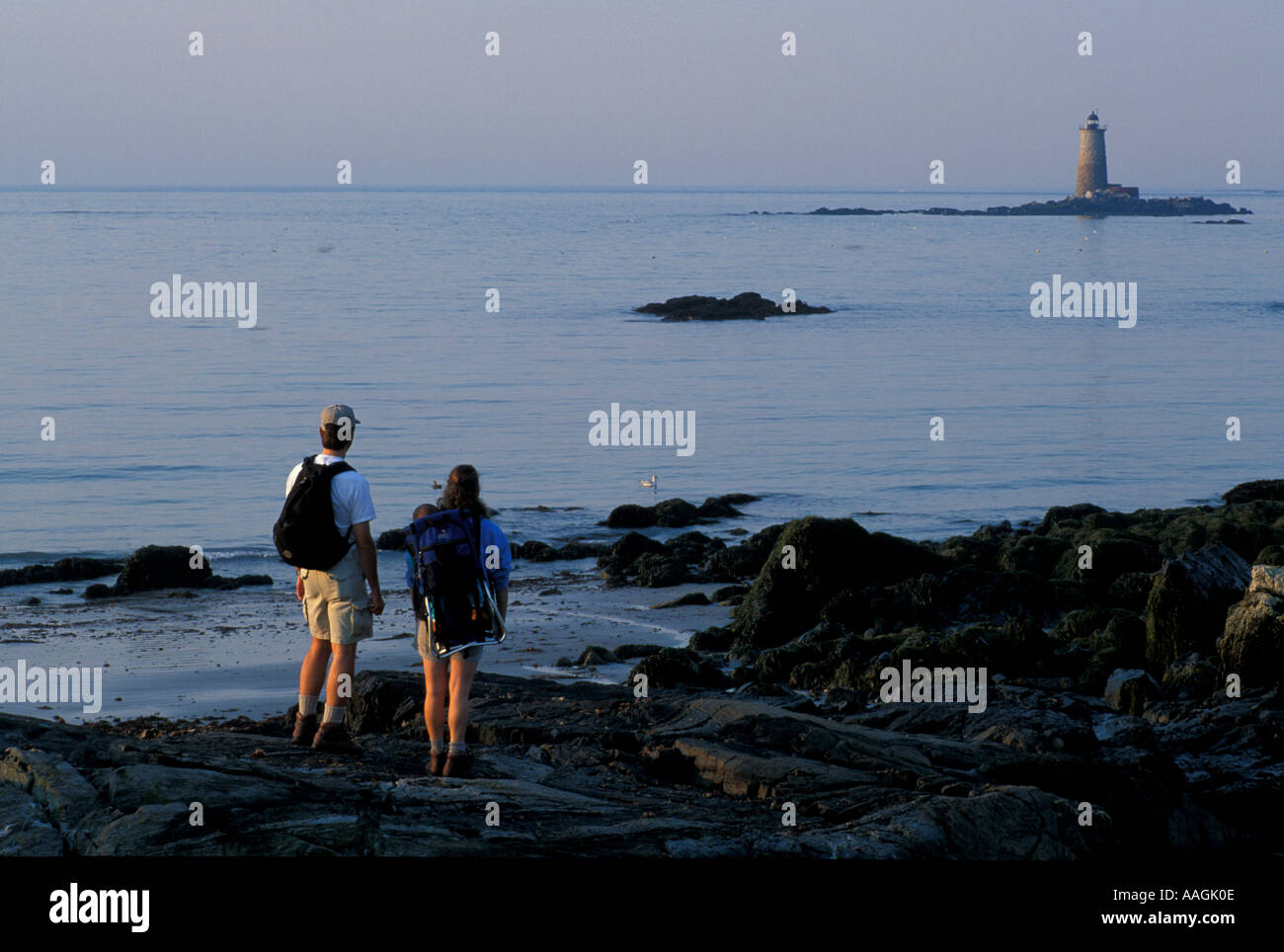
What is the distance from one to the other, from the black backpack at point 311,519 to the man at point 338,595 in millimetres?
33

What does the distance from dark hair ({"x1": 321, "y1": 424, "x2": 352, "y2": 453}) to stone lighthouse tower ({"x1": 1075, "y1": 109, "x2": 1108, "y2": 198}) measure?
592ft

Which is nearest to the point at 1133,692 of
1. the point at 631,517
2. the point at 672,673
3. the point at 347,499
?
the point at 672,673

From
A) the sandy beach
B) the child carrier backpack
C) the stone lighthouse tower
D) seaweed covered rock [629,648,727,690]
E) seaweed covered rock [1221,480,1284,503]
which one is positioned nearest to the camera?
the child carrier backpack

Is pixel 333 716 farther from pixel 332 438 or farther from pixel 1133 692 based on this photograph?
pixel 1133 692

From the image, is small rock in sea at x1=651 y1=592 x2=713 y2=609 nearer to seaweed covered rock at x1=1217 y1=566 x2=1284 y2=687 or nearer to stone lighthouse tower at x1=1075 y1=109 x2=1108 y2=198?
seaweed covered rock at x1=1217 y1=566 x2=1284 y2=687

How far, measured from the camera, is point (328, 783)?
7398 millimetres

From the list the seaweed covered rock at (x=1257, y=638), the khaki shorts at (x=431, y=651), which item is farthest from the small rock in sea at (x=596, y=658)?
the khaki shorts at (x=431, y=651)

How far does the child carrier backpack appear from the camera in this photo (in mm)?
7945

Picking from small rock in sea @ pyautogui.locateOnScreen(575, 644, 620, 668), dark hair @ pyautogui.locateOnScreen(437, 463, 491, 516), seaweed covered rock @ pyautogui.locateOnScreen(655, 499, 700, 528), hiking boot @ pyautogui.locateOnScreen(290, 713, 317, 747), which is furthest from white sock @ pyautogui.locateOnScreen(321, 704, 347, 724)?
seaweed covered rock @ pyautogui.locateOnScreen(655, 499, 700, 528)

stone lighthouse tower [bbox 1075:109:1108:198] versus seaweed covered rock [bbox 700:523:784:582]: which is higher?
stone lighthouse tower [bbox 1075:109:1108:198]

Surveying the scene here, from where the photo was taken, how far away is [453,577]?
7.96m
